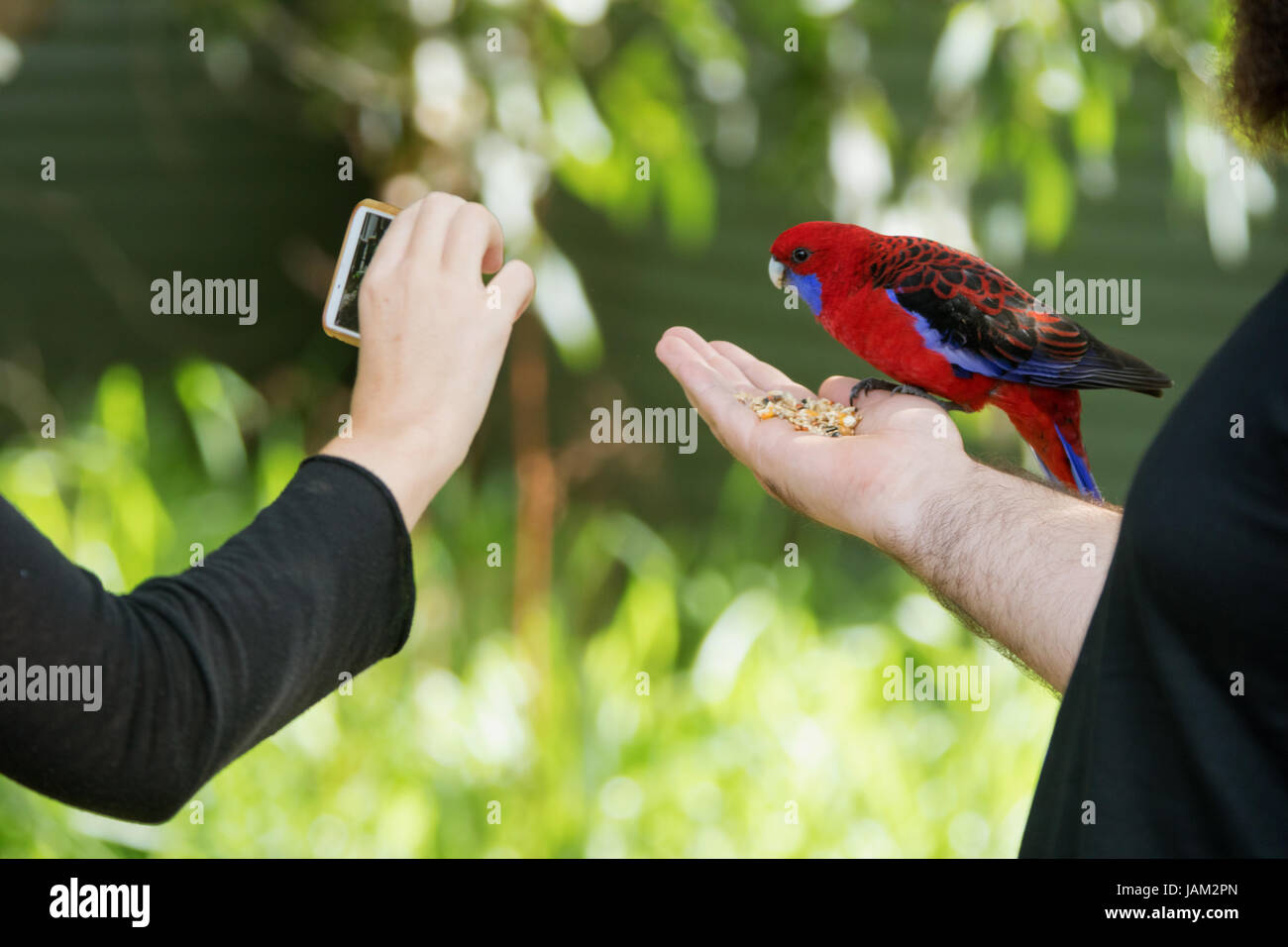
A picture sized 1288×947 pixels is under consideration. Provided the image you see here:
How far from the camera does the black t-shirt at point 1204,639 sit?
64cm

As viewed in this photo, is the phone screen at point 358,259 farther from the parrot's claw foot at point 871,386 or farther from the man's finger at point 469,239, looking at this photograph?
the parrot's claw foot at point 871,386

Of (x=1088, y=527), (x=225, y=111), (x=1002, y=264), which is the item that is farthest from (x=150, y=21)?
(x=1088, y=527)

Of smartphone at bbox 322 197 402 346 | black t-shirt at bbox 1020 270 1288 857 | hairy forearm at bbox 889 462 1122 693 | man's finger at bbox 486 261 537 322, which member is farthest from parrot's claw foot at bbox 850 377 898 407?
black t-shirt at bbox 1020 270 1288 857

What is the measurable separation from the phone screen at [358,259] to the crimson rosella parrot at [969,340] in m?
0.79

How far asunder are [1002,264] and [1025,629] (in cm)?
209

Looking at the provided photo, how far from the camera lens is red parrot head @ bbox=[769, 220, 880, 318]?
1.74 meters

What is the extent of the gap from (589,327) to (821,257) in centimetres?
100

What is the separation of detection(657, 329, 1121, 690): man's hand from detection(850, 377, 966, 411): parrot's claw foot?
0.02 meters

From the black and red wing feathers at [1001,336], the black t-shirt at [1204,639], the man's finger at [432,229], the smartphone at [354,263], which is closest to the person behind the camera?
the black t-shirt at [1204,639]

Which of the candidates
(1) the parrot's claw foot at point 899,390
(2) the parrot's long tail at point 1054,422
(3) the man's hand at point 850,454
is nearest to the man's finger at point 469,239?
(3) the man's hand at point 850,454

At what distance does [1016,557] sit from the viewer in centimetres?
119

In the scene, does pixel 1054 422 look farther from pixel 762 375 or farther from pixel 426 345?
pixel 426 345

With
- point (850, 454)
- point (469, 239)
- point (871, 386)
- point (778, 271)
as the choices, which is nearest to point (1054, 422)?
point (871, 386)

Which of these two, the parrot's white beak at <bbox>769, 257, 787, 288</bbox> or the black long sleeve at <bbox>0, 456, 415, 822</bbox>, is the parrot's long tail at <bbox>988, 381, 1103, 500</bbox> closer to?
the parrot's white beak at <bbox>769, 257, 787, 288</bbox>
